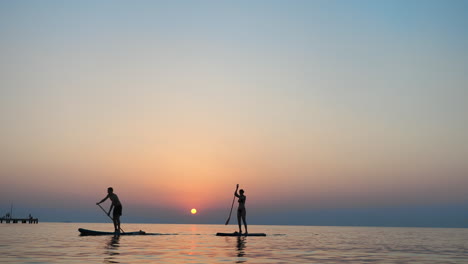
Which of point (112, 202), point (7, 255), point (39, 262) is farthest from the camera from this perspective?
point (112, 202)

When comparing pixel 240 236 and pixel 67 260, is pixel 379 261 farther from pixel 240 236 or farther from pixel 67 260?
pixel 240 236

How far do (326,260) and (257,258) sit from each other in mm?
2388

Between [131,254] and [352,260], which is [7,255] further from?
[352,260]

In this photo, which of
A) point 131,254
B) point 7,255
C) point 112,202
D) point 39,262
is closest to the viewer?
point 39,262

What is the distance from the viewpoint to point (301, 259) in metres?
18.2

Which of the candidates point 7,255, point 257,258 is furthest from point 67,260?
point 257,258

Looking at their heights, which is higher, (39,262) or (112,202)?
(112,202)

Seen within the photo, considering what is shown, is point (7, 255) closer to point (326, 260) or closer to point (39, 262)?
point (39, 262)

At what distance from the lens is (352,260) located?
727 inches

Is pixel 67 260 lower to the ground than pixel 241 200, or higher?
lower

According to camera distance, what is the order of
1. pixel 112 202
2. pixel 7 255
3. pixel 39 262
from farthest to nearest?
pixel 112 202 < pixel 7 255 < pixel 39 262

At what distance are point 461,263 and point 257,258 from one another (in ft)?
23.4

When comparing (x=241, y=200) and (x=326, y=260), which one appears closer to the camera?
(x=326, y=260)

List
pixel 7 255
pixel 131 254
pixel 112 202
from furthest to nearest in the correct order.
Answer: pixel 112 202 < pixel 131 254 < pixel 7 255
